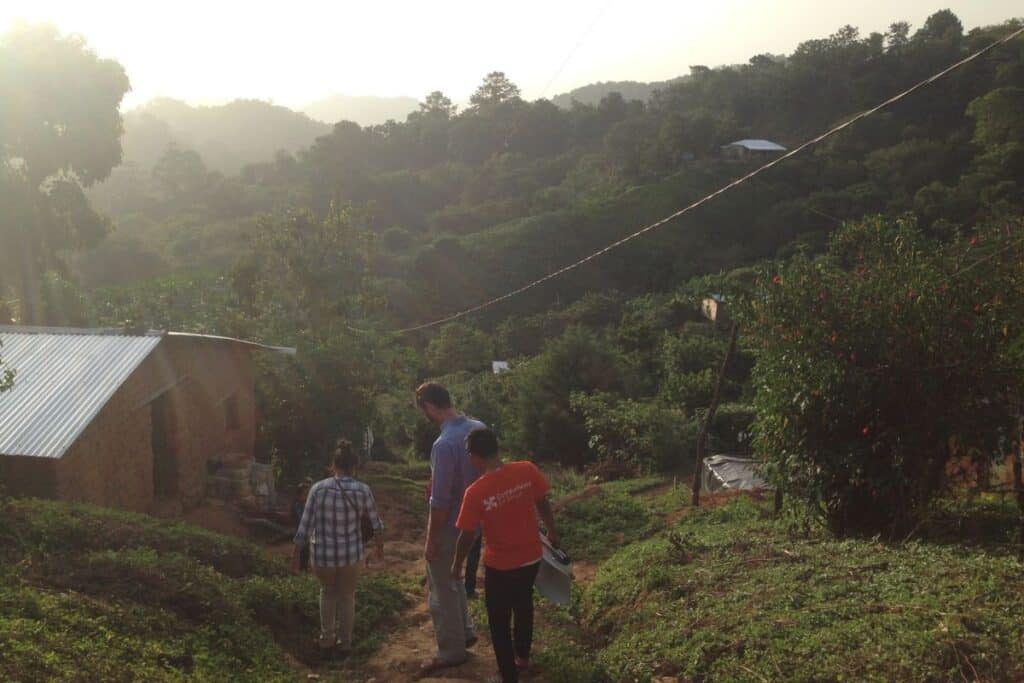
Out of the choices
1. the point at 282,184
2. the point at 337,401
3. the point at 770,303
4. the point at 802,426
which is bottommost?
the point at 337,401

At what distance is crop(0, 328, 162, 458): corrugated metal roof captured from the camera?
11008 millimetres

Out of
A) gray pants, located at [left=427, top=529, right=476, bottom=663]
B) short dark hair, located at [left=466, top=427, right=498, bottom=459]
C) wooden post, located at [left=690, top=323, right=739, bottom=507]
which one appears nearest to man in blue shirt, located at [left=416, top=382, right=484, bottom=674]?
gray pants, located at [left=427, top=529, right=476, bottom=663]

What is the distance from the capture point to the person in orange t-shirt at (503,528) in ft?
16.9

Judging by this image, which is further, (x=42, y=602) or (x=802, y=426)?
(x=802, y=426)

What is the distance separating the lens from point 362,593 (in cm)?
823

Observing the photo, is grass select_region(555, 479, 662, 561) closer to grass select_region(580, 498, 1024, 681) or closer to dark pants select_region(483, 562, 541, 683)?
grass select_region(580, 498, 1024, 681)

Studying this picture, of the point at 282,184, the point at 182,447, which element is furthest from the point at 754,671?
the point at 282,184

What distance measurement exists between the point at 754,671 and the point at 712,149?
55125 millimetres

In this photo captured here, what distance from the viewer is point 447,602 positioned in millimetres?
6023

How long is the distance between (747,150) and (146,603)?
53.9m

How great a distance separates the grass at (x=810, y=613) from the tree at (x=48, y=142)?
2010 cm

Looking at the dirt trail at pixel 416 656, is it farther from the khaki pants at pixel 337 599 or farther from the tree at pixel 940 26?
the tree at pixel 940 26

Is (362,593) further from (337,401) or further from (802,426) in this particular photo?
(337,401)

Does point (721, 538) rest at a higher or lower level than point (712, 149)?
lower
